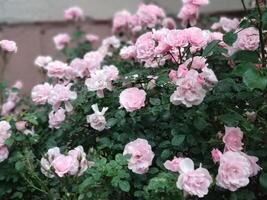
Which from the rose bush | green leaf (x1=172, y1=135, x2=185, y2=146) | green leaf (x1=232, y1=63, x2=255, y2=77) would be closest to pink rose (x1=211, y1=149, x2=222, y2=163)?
the rose bush

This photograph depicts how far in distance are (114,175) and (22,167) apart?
0.41 meters

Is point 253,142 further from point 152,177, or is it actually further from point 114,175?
point 114,175

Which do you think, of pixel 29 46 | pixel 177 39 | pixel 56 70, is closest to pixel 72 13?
pixel 29 46

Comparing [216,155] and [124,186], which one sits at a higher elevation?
[216,155]

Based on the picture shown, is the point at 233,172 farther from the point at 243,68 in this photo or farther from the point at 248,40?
the point at 248,40

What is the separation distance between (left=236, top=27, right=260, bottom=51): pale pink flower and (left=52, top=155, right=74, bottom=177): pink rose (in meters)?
0.75

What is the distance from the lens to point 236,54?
6.00ft

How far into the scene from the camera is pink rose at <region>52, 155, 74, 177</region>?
1.68m

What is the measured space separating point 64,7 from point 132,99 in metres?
1.36

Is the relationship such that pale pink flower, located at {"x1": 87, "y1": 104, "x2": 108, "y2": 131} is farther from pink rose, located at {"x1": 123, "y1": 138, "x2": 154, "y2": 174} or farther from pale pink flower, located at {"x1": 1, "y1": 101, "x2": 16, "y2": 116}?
pale pink flower, located at {"x1": 1, "y1": 101, "x2": 16, "y2": 116}

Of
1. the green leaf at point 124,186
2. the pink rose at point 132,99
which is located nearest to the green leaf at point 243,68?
the pink rose at point 132,99

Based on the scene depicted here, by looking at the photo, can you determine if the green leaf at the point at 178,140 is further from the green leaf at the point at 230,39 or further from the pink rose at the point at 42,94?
the pink rose at the point at 42,94

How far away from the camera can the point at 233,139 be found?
169cm

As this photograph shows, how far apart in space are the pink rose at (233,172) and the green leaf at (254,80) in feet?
0.79
